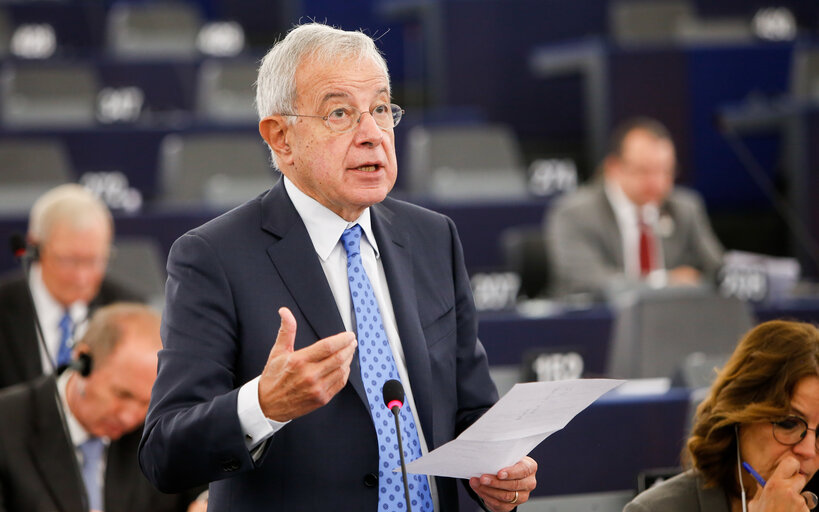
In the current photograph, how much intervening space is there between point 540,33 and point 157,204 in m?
3.08

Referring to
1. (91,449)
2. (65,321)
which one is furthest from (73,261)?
(91,449)

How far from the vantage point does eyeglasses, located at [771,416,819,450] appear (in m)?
2.24

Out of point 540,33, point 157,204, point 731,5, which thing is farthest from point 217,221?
point 731,5

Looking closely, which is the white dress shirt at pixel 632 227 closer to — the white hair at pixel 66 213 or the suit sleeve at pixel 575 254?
the suit sleeve at pixel 575 254

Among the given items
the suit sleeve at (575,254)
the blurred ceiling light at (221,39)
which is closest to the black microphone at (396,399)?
the suit sleeve at (575,254)

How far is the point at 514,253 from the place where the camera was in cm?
571

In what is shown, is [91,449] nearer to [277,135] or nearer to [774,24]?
[277,135]

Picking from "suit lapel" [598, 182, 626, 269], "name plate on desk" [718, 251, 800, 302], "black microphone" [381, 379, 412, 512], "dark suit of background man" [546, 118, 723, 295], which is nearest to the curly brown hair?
"black microphone" [381, 379, 412, 512]

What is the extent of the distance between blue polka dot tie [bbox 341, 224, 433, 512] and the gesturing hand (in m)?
0.22

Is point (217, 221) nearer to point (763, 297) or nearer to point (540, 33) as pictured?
point (763, 297)

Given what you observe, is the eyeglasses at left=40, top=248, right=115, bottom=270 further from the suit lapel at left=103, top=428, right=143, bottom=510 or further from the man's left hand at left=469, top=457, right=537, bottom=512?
the man's left hand at left=469, top=457, right=537, bottom=512

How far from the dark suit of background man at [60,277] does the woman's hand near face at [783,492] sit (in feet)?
9.23

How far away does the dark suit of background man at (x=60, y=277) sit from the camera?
14.0 feet

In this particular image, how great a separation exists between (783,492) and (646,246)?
3901 mm
